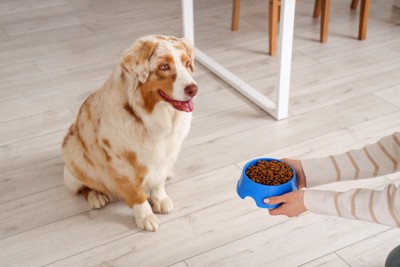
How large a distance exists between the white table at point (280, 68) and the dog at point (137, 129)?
0.78 m

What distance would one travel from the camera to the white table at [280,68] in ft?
7.90

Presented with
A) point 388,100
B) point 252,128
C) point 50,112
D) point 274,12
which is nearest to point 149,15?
point 274,12

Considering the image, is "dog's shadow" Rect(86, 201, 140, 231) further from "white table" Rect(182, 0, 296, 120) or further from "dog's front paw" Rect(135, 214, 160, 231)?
"white table" Rect(182, 0, 296, 120)

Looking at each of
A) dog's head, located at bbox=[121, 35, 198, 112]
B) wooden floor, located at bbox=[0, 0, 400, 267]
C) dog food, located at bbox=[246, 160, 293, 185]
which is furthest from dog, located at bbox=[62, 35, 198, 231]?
dog food, located at bbox=[246, 160, 293, 185]

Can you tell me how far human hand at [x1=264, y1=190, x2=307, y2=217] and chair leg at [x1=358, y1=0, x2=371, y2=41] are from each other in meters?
2.28

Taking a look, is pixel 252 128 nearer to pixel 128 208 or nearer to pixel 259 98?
pixel 259 98

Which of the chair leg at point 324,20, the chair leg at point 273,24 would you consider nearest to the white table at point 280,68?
the chair leg at point 273,24

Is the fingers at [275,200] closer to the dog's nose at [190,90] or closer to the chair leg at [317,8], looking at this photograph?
the dog's nose at [190,90]

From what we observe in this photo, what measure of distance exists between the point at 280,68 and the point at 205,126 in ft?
1.58

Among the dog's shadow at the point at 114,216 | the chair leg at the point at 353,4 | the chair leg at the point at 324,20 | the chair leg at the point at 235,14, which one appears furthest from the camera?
the chair leg at the point at 353,4

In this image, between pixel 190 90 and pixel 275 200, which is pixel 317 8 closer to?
pixel 190 90

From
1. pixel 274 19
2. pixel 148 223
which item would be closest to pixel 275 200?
pixel 148 223

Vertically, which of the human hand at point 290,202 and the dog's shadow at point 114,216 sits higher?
the human hand at point 290,202

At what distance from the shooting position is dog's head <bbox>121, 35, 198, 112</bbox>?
1669mm
